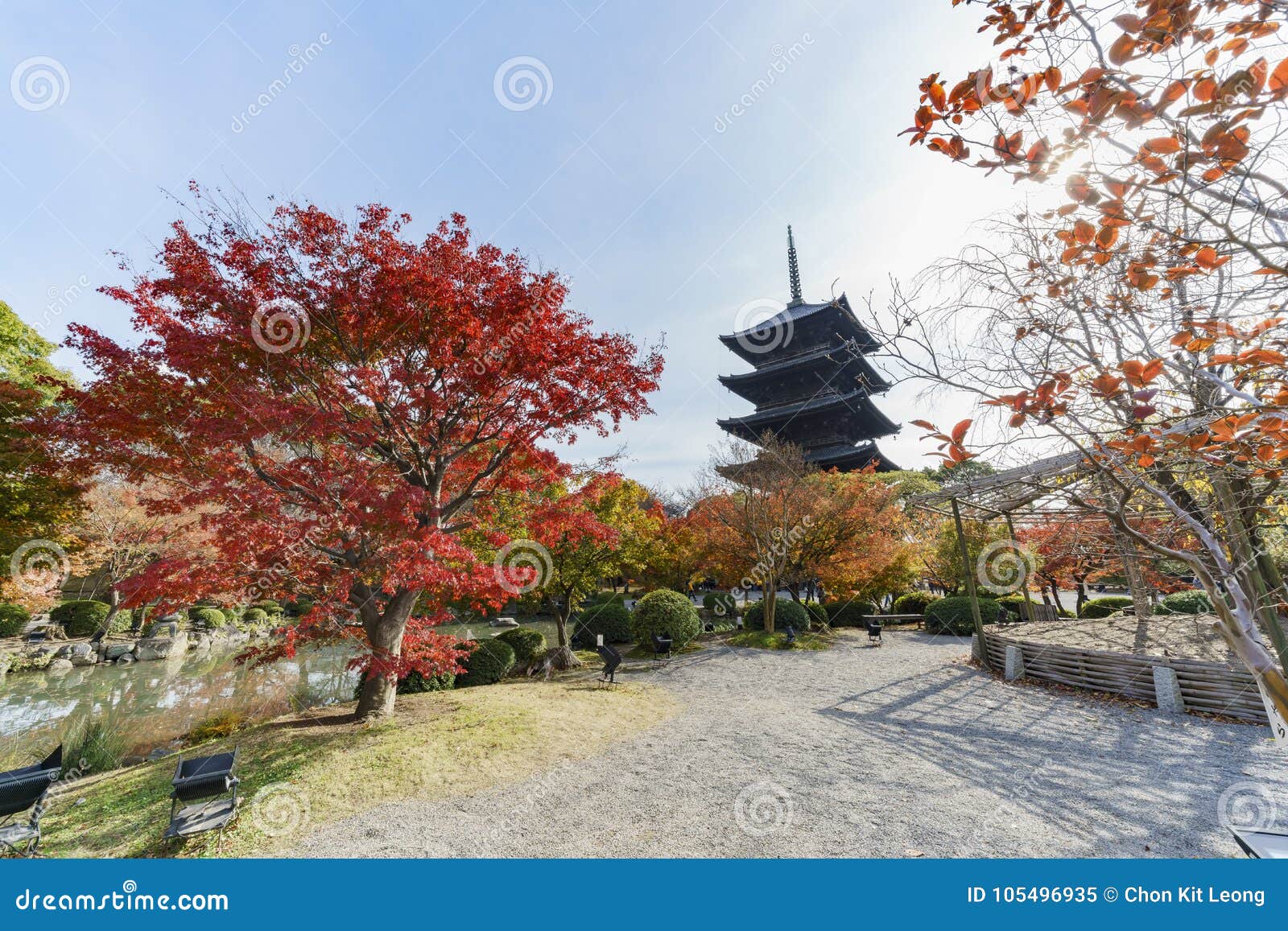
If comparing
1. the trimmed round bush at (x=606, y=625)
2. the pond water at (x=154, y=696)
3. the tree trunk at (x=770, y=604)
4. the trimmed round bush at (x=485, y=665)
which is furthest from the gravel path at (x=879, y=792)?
the trimmed round bush at (x=606, y=625)

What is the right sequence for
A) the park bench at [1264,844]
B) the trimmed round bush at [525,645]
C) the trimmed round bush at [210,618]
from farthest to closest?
the trimmed round bush at [210,618]
the trimmed round bush at [525,645]
the park bench at [1264,844]

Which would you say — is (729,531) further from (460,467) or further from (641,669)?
(460,467)

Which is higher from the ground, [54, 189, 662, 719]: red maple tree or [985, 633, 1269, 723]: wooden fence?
[54, 189, 662, 719]: red maple tree

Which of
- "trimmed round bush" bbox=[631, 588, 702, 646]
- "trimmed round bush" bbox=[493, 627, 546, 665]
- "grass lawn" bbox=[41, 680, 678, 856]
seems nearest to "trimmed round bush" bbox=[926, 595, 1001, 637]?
"trimmed round bush" bbox=[631, 588, 702, 646]

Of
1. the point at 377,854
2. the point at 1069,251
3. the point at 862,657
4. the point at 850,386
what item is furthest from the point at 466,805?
the point at 850,386

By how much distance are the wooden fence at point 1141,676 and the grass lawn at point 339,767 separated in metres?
7.11

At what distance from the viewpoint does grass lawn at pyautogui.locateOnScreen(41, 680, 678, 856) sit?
446 centimetres

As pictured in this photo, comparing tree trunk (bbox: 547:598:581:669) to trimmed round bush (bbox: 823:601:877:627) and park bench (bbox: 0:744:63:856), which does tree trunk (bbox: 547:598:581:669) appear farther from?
trimmed round bush (bbox: 823:601:877:627)

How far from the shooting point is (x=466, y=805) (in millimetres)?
4914

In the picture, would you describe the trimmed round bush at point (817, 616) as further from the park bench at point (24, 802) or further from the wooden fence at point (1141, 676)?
the park bench at point (24, 802)

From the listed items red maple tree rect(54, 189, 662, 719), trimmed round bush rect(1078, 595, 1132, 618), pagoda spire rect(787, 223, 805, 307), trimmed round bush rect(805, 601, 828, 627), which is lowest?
trimmed round bush rect(805, 601, 828, 627)

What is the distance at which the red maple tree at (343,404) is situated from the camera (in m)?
5.66

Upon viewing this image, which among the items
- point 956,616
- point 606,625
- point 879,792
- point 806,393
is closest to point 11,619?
point 606,625

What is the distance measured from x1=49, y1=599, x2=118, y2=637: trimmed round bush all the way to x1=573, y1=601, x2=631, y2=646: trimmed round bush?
16948mm
